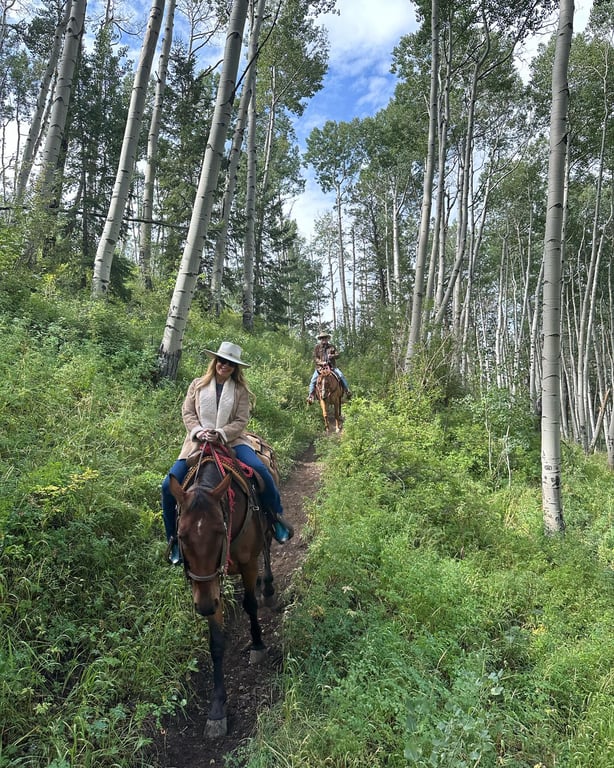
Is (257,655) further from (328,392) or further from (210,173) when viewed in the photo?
(328,392)

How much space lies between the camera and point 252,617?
3.90 meters

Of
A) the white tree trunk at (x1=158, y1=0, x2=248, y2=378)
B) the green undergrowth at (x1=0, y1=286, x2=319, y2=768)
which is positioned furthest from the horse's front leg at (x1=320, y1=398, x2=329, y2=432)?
the green undergrowth at (x1=0, y1=286, x2=319, y2=768)

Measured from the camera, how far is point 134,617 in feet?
12.6

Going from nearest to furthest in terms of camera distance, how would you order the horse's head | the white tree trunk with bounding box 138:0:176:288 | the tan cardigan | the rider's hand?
1. the horse's head
2. the rider's hand
3. the tan cardigan
4. the white tree trunk with bounding box 138:0:176:288

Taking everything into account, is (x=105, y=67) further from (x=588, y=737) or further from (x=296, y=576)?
(x=588, y=737)

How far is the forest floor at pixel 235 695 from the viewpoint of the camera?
9.99ft

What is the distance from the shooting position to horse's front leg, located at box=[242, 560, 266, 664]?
12.8 feet

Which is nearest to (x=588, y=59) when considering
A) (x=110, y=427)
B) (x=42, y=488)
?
(x=110, y=427)

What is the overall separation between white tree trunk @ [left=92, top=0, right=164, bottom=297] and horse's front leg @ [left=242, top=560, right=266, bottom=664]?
7.13m

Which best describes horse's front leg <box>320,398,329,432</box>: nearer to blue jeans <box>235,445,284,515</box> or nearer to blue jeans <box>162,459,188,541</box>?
blue jeans <box>235,445,284,515</box>

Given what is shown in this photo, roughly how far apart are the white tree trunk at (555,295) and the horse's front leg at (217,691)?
4.58 metres

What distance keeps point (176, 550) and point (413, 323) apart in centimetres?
881

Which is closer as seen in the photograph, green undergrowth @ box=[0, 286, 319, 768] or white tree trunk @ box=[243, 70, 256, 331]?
green undergrowth @ box=[0, 286, 319, 768]

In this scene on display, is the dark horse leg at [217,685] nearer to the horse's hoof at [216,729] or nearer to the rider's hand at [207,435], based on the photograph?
the horse's hoof at [216,729]
